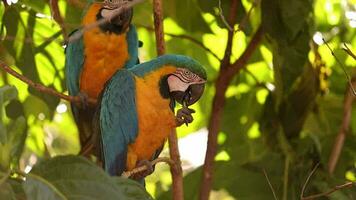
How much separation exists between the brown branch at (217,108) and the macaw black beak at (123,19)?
202 mm

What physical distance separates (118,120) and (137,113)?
43 mm

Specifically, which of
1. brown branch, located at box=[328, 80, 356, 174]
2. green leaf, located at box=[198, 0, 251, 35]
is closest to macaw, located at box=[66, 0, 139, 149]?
green leaf, located at box=[198, 0, 251, 35]

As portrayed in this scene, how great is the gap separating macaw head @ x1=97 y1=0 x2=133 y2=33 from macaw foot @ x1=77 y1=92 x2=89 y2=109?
0.44 feet

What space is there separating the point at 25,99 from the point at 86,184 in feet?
2.27

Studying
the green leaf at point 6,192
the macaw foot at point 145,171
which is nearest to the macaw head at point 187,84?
the macaw foot at point 145,171

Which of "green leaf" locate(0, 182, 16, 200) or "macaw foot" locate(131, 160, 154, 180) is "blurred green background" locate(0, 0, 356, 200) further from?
"green leaf" locate(0, 182, 16, 200)

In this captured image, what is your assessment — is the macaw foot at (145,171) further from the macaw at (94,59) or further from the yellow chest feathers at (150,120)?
the macaw at (94,59)

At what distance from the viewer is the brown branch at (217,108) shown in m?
1.33

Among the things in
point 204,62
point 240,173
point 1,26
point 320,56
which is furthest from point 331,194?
point 1,26

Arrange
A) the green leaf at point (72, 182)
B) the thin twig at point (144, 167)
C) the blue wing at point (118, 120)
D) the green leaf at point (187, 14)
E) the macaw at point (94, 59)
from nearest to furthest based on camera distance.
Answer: the green leaf at point (72, 182) → the thin twig at point (144, 167) → the blue wing at point (118, 120) → the macaw at point (94, 59) → the green leaf at point (187, 14)

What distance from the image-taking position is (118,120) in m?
1.21

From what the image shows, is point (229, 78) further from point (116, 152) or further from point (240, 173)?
point (116, 152)

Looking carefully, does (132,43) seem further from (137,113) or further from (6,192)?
(6,192)

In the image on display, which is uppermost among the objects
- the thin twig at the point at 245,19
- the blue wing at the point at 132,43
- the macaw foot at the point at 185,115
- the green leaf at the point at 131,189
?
the thin twig at the point at 245,19
